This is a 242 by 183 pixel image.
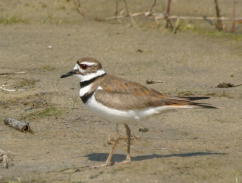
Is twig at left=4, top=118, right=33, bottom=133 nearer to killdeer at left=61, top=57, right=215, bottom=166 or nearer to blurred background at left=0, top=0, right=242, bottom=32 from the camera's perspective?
killdeer at left=61, top=57, right=215, bottom=166

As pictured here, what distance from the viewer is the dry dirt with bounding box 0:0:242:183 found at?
18.8 feet

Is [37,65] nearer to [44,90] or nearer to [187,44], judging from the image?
[44,90]

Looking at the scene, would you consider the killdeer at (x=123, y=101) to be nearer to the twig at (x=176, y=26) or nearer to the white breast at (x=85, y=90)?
the white breast at (x=85, y=90)

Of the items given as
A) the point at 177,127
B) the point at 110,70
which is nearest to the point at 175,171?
the point at 177,127

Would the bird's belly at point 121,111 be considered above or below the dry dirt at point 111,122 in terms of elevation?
above

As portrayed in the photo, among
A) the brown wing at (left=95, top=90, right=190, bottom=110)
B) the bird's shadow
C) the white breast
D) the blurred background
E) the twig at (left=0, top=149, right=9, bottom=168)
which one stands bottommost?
the blurred background

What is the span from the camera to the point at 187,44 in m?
10.5

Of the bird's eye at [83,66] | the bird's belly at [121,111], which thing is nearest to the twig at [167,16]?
the bird's eye at [83,66]

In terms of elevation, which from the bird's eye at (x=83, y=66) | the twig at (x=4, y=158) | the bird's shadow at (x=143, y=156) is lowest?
the bird's shadow at (x=143, y=156)

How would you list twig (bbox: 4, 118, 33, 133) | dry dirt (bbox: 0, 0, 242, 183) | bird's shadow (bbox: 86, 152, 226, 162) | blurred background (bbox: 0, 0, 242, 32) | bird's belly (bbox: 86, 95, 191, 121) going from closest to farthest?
dry dirt (bbox: 0, 0, 242, 183), bird's belly (bbox: 86, 95, 191, 121), bird's shadow (bbox: 86, 152, 226, 162), twig (bbox: 4, 118, 33, 133), blurred background (bbox: 0, 0, 242, 32)

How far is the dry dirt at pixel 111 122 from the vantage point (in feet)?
18.8

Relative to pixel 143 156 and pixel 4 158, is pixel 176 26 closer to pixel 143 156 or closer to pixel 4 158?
pixel 143 156

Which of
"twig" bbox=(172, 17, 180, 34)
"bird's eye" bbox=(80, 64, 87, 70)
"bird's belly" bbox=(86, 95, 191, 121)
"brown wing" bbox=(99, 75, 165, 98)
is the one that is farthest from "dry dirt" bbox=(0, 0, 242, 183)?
"bird's eye" bbox=(80, 64, 87, 70)

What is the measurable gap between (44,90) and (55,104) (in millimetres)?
545
